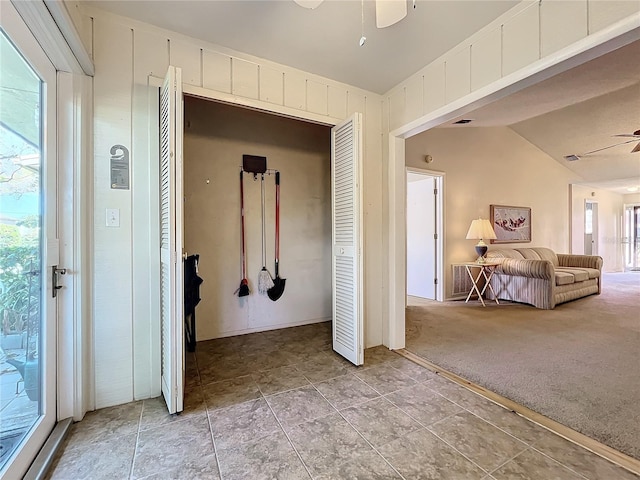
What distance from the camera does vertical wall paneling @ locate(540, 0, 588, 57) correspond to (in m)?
1.47

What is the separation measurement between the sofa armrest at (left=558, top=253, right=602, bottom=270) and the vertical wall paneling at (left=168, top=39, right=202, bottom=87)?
271 inches

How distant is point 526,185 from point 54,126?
7.42 meters

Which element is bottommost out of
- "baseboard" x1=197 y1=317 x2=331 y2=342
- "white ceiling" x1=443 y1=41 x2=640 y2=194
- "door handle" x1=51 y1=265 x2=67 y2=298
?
"baseboard" x1=197 y1=317 x2=331 y2=342

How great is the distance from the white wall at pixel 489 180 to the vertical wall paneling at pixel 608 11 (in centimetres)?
306

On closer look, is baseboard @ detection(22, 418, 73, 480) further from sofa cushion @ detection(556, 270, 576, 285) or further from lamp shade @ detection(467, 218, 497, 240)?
sofa cushion @ detection(556, 270, 576, 285)

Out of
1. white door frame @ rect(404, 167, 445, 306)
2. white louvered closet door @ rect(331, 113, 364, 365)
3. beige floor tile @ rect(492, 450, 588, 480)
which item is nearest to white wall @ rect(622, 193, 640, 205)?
white door frame @ rect(404, 167, 445, 306)

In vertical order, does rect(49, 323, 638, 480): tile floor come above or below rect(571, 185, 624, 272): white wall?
below

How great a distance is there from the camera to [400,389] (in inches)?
80.0

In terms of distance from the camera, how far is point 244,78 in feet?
7.25

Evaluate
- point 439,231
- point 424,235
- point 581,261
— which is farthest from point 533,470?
point 581,261

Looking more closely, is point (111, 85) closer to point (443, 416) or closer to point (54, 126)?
point (54, 126)

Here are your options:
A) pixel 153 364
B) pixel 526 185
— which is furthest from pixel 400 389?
pixel 526 185

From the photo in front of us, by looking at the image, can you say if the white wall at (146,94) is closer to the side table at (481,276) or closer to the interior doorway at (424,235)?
the interior doorway at (424,235)

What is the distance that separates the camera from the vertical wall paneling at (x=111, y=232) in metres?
1.81
